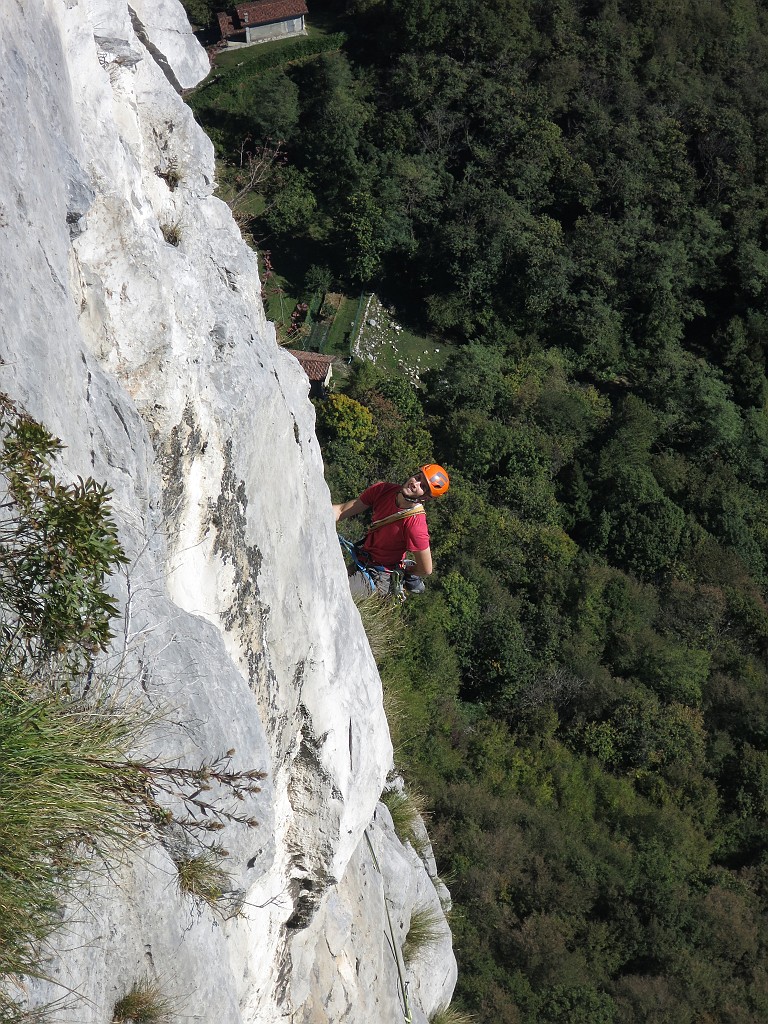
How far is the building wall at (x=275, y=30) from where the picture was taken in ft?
185

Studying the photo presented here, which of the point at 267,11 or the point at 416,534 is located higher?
the point at 416,534

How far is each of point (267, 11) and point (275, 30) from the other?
1.15 meters

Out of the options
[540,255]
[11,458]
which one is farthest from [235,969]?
[540,255]

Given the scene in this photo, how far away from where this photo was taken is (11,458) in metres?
4.47

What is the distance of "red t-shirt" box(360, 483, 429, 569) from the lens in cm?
1004

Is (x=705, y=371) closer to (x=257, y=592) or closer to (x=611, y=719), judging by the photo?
(x=611, y=719)

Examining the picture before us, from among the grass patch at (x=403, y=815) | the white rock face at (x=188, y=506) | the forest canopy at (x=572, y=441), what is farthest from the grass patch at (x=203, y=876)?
the forest canopy at (x=572, y=441)

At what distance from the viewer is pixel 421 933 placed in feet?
37.1

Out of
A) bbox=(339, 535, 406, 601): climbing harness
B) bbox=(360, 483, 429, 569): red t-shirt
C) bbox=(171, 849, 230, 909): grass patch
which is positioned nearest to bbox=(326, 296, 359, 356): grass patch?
bbox=(339, 535, 406, 601): climbing harness

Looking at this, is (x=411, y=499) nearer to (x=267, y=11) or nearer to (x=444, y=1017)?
(x=444, y=1017)

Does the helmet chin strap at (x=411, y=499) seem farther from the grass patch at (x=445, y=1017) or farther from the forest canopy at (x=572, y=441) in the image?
the forest canopy at (x=572, y=441)

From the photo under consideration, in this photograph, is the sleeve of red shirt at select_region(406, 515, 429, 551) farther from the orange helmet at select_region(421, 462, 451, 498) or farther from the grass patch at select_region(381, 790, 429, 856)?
the grass patch at select_region(381, 790, 429, 856)

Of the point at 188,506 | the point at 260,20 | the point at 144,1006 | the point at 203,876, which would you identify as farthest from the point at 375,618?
the point at 260,20

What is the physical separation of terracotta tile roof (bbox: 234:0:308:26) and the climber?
5290 centimetres
